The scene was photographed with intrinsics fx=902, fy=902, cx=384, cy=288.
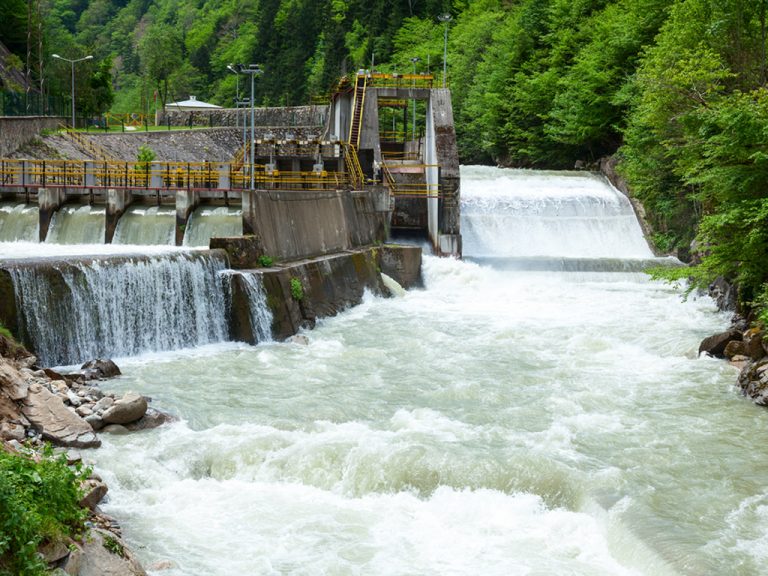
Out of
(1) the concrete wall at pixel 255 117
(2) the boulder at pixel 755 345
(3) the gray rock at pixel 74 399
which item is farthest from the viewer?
(1) the concrete wall at pixel 255 117

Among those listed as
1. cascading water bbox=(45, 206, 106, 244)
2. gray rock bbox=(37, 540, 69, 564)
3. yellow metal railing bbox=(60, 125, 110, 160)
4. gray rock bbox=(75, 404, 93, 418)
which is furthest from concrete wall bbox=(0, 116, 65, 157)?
gray rock bbox=(37, 540, 69, 564)

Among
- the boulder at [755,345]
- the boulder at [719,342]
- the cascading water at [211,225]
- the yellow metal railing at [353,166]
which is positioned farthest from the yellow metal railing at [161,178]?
the boulder at [755,345]

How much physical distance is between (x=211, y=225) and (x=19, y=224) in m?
5.84

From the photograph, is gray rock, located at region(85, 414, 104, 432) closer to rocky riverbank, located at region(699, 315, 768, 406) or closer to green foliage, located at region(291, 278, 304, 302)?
green foliage, located at region(291, 278, 304, 302)

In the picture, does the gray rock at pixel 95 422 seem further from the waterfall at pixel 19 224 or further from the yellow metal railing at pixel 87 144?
the yellow metal railing at pixel 87 144

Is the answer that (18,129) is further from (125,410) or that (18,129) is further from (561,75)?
(125,410)

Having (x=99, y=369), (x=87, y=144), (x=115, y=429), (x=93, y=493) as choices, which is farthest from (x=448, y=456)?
(x=87, y=144)

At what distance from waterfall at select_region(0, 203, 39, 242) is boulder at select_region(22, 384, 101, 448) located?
1444 centimetres

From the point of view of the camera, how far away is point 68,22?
160m

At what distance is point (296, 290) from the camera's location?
21.4 meters

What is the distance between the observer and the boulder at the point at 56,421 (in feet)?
38.9

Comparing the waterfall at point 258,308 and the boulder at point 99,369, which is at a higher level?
the waterfall at point 258,308

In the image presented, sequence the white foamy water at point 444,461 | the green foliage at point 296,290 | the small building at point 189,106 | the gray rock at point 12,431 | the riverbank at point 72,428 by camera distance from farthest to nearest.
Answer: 1. the small building at point 189,106
2. the green foliage at point 296,290
3. the gray rock at point 12,431
4. the white foamy water at point 444,461
5. the riverbank at point 72,428

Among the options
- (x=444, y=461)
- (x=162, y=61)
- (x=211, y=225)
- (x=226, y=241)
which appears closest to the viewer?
(x=444, y=461)
